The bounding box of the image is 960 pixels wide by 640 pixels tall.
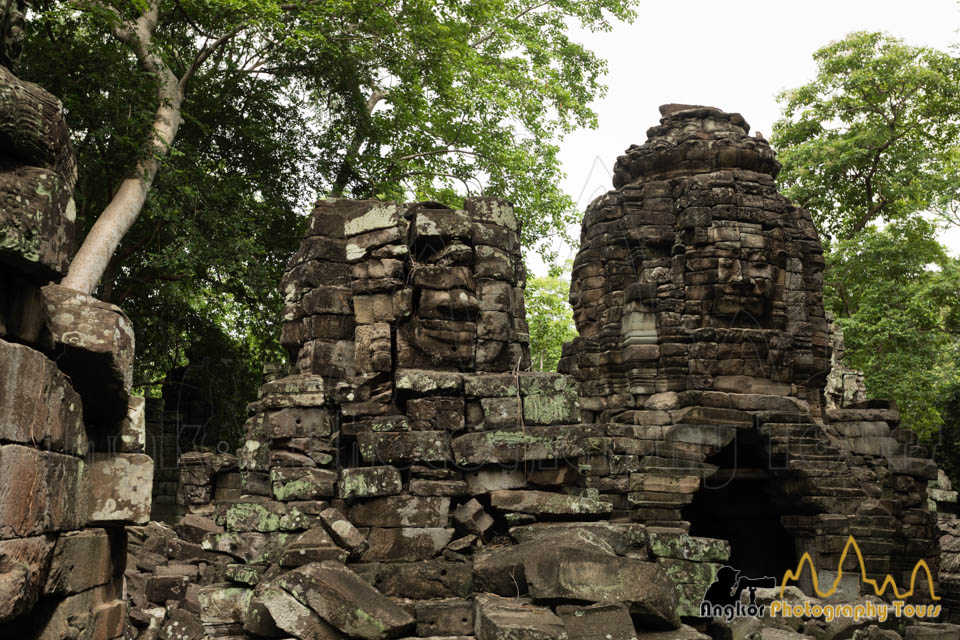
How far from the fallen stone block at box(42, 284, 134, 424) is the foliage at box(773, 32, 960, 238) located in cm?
2365

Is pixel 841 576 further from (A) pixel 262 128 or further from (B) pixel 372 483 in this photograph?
(A) pixel 262 128

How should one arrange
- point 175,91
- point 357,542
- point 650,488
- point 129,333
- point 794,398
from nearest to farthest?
point 129,333
point 357,542
point 650,488
point 794,398
point 175,91

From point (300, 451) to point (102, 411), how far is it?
3055mm

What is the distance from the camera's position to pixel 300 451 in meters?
7.44

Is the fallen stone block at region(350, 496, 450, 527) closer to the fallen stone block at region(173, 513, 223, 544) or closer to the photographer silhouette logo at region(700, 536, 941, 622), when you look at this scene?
the photographer silhouette logo at region(700, 536, 941, 622)

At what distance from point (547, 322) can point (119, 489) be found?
937 inches

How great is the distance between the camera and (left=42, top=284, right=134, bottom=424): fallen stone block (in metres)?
4.01

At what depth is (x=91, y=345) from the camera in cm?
407

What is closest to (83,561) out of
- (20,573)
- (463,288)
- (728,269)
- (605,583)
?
(20,573)

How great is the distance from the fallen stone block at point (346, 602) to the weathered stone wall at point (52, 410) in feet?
4.01

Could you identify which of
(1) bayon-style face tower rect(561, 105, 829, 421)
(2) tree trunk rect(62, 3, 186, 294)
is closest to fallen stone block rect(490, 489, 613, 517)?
(1) bayon-style face tower rect(561, 105, 829, 421)

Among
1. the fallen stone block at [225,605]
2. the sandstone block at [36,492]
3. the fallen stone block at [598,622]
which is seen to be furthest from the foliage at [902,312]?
the sandstone block at [36,492]

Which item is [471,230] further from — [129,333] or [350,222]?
[129,333]

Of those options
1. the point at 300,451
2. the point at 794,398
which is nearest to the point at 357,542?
the point at 300,451
